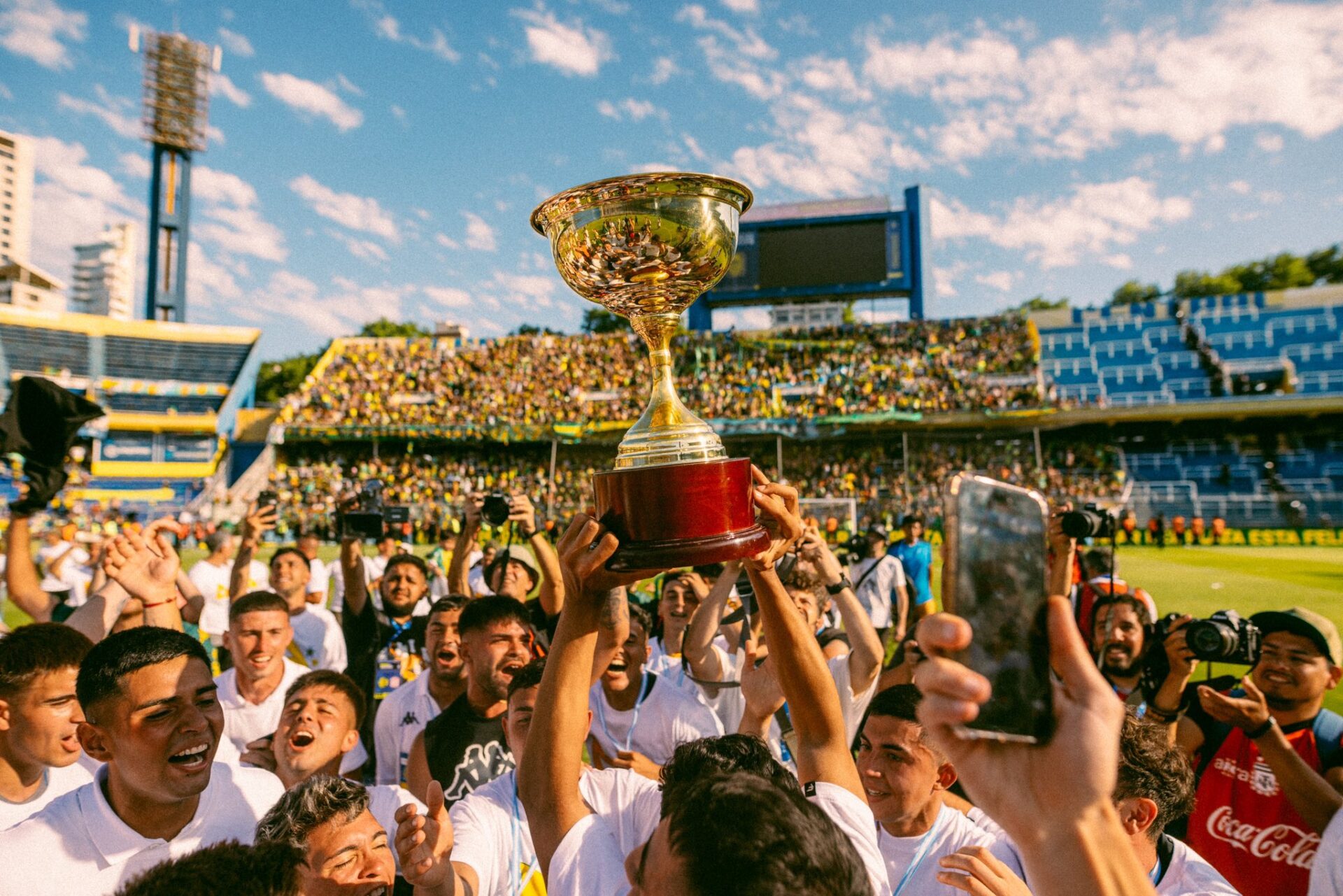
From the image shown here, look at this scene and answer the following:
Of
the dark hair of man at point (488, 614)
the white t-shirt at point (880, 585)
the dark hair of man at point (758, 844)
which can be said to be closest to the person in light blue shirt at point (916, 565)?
the white t-shirt at point (880, 585)

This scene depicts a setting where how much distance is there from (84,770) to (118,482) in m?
41.3

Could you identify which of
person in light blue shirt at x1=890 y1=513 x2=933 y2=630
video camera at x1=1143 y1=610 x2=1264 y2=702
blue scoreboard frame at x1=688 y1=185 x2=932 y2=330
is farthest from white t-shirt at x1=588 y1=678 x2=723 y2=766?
blue scoreboard frame at x1=688 y1=185 x2=932 y2=330

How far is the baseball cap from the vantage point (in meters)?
3.21

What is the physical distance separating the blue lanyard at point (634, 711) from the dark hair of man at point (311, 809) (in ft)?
5.46

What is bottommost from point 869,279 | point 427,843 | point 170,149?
point 427,843

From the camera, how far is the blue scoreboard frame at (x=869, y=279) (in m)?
31.4

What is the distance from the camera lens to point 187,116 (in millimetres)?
47250

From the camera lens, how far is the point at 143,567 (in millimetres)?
3279

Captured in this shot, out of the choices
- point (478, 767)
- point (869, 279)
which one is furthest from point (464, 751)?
point (869, 279)

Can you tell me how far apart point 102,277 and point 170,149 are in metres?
71.2

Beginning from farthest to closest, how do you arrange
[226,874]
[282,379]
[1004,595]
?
[282,379] → [226,874] → [1004,595]

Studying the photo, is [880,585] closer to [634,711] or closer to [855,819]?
[634,711]

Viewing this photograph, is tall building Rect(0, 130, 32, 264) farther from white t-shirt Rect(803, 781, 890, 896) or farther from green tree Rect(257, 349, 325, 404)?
white t-shirt Rect(803, 781, 890, 896)

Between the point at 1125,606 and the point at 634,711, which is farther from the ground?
the point at 1125,606
